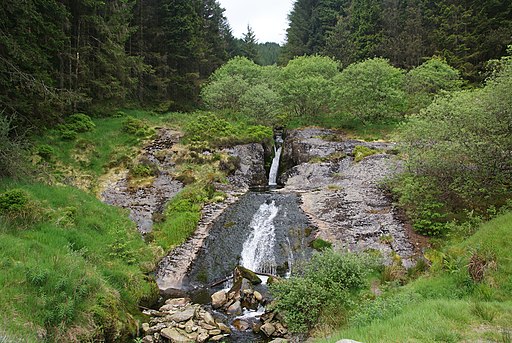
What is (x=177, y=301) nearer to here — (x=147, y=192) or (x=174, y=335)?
(x=174, y=335)

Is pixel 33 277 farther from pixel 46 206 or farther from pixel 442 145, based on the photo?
pixel 442 145

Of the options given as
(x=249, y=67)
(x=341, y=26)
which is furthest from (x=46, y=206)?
(x=341, y=26)

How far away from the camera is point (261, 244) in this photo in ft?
47.4

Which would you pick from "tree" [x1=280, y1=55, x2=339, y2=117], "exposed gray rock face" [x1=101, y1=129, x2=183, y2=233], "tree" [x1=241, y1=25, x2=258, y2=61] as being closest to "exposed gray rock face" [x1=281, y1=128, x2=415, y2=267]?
"tree" [x1=280, y1=55, x2=339, y2=117]

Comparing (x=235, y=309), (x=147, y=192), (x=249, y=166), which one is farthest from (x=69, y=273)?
(x=249, y=166)

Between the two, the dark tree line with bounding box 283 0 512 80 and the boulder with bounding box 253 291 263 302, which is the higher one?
the dark tree line with bounding box 283 0 512 80

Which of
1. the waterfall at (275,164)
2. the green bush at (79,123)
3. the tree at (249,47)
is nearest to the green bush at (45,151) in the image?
the green bush at (79,123)

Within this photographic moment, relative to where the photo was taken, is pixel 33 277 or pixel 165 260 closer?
pixel 33 277

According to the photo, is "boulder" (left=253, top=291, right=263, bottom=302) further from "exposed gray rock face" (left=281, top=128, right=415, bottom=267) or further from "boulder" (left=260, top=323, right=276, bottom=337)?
"exposed gray rock face" (left=281, top=128, right=415, bottom=267)

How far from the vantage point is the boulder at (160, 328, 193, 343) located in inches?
352

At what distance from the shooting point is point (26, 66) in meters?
16.0

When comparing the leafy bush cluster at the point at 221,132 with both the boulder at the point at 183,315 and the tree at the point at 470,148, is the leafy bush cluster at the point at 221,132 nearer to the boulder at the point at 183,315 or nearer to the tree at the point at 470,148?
the tree at the point at 470,148

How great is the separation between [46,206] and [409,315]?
11490 millimetres

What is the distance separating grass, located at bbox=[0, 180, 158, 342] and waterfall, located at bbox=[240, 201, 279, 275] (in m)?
3.73
